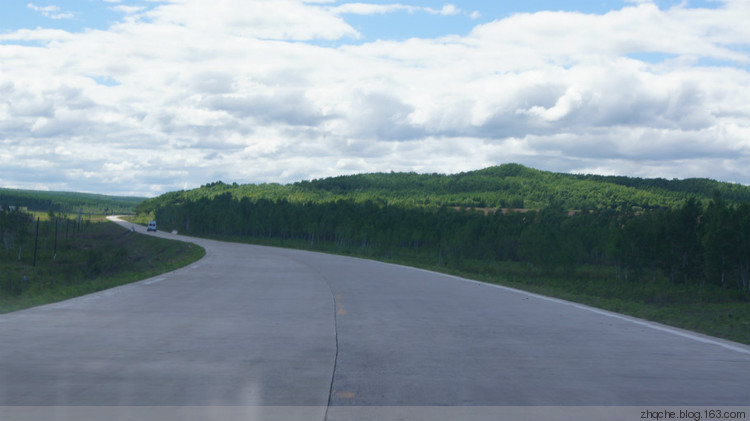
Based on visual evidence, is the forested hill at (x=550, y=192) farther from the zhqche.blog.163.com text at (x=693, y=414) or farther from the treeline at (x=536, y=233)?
the zhqche.blog.163.com text at (x=693, y=414)

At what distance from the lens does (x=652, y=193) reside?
159000 mm

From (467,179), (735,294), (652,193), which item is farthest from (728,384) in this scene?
(467,179)

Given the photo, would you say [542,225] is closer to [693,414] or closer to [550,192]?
[550,192]

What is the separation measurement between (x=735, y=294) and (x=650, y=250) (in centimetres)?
1961

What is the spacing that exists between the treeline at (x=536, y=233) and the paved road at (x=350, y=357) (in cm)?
5629

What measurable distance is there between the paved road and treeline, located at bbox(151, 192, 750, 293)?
5629 centimetres

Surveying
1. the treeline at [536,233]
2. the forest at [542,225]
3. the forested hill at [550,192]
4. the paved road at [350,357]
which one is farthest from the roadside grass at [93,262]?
the forested hill at [550,192]

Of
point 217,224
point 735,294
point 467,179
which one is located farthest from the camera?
point 467,179

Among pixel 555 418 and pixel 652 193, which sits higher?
pixel 652 193

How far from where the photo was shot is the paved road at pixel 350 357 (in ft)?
21.0

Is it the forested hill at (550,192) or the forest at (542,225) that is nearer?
the forest at (542,225)

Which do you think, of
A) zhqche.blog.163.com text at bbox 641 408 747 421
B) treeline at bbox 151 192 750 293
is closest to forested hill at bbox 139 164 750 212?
treeline at bbox 151 192 750 293

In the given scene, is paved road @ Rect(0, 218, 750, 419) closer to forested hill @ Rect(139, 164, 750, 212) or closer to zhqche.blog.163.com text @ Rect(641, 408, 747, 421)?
zhqche.blog.163.com text @ Rect(641, 408, 747, 421)

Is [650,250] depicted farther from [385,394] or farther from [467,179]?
[467,179]
